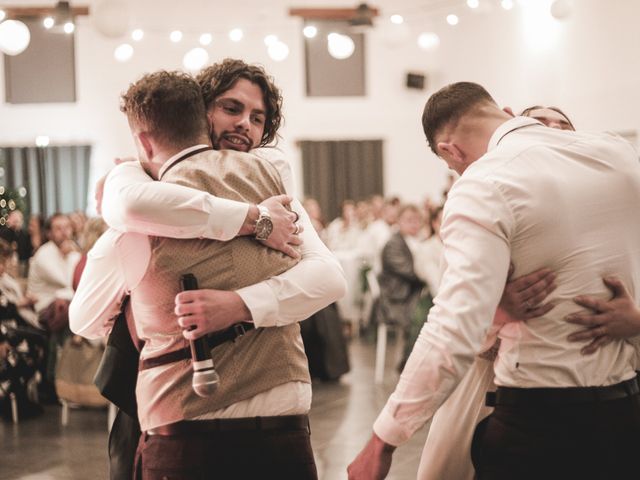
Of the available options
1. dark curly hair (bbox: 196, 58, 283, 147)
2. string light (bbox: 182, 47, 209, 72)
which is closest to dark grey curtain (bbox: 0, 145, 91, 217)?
string light (bbox: 182, 47, 209, 72)

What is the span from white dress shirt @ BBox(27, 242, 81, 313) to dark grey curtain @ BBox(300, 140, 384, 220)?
25.1 ft

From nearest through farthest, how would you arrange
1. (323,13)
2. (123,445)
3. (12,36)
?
(123,445) → (12,36) → (323,13)

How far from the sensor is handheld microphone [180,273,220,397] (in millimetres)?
1475

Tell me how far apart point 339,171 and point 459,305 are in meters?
12.7

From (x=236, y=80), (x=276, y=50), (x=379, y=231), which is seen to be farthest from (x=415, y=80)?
(x=236, y=80)

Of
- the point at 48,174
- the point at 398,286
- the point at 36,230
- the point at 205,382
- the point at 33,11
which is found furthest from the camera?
Result: the point at 48,174

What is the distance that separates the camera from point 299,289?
164 centimetres

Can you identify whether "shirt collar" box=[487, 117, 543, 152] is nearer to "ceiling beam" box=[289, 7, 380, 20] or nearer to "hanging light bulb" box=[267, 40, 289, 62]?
"hanging light bulb" box=[267, 40, 289, 62]

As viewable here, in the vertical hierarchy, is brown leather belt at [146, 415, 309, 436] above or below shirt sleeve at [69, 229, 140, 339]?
below

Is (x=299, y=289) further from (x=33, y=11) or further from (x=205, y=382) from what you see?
(x=33, y=11)

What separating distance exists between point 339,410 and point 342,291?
12.8 ft

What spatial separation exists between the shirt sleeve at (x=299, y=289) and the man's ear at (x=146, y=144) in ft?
0.91

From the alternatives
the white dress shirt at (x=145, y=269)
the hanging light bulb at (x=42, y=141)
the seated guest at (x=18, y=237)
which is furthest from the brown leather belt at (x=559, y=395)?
the hanging light bulb at (x=42, y=141)

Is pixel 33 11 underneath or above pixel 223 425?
above
